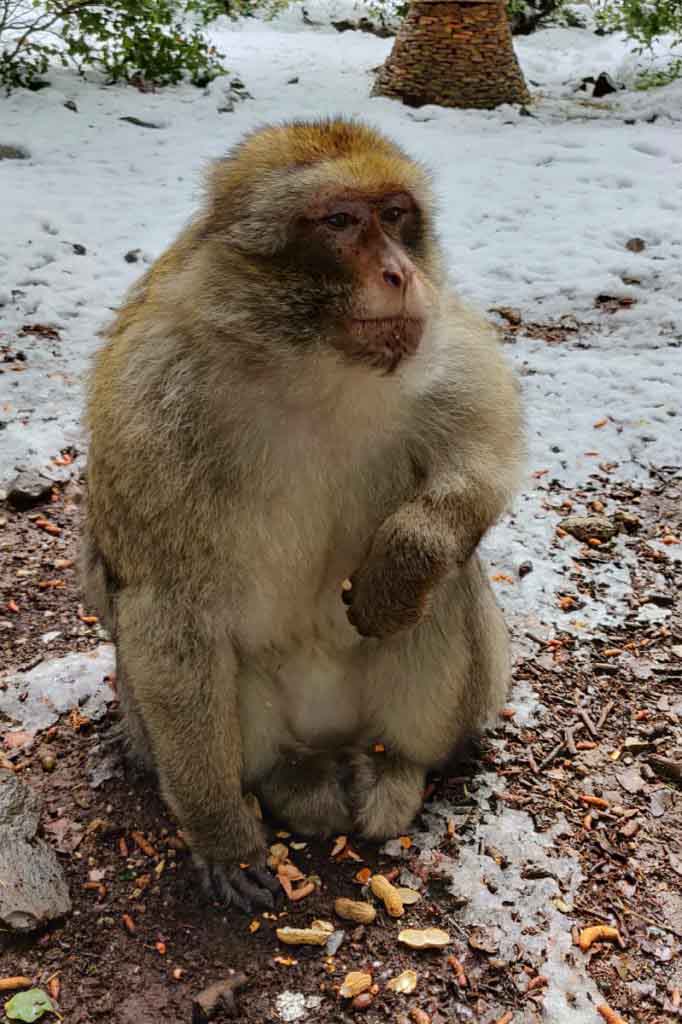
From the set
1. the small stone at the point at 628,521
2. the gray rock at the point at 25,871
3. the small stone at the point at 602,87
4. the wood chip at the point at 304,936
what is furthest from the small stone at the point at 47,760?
the small stone at the point at 602,87

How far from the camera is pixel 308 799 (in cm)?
291

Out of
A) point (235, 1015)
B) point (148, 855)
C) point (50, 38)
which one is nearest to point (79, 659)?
point (148, 855)

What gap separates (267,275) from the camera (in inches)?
90.0

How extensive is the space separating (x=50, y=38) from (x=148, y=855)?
373 inches

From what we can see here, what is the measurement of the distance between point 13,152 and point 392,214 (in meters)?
6.05

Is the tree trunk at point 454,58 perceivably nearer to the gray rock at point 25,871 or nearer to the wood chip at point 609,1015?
the gray rock at point 25,871

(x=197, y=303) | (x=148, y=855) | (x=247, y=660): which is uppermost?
(x=197, y=303)

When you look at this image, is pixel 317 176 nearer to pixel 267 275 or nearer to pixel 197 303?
pixel 267 275

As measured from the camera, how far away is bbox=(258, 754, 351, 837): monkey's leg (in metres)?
2.91

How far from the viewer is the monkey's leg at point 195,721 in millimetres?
2520

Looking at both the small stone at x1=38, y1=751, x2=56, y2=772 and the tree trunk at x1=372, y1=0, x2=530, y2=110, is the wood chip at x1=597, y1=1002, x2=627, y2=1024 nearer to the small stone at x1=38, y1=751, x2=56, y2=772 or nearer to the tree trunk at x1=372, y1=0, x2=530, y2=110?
the small stone at x1=38, y1=751, x2=56, y2=772

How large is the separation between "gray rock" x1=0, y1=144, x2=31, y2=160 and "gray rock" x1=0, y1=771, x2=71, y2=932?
569 cm

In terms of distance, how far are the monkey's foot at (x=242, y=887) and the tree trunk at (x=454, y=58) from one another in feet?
25.6

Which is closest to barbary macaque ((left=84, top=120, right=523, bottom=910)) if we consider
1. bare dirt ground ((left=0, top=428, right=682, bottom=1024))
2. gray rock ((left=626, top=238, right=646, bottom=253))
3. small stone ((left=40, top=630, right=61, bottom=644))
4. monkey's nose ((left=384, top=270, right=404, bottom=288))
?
monkey's nose ((left=384, top=270, right=404, bottom=288))
